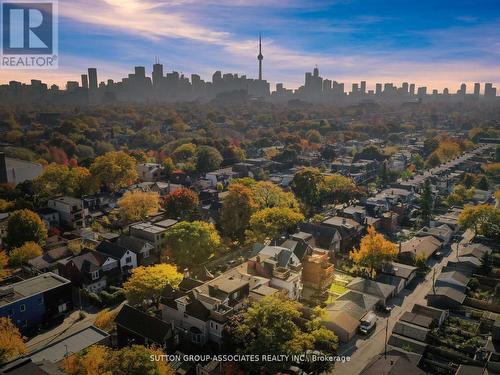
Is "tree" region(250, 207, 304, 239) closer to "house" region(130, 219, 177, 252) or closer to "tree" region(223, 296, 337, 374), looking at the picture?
"house" region(130, 219, 177, 252)

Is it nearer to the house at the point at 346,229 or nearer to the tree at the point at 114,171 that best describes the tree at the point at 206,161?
the tree at the point at 114,171

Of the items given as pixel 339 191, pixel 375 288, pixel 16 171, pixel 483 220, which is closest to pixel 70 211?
pixel 16 171

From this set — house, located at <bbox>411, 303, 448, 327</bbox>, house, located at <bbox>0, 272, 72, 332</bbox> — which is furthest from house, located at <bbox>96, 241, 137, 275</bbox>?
house, located at <bbox>411, 303, 448, 327</bbox>

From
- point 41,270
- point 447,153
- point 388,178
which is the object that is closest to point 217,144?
point 388,178

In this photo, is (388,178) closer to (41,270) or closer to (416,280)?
(416,280)

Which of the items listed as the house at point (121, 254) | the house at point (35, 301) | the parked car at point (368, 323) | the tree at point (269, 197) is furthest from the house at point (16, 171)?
the parked car at point (368, 323)
